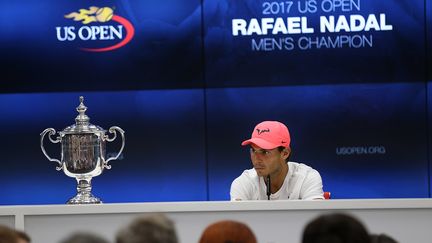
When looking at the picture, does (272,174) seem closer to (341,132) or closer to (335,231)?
(341,132)

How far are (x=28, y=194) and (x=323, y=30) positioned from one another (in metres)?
2.18

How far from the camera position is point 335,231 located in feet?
7.45

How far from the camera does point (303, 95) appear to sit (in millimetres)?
6176

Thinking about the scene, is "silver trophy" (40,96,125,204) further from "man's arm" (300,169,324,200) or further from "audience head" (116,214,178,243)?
"audience head" (116,214,178,243)

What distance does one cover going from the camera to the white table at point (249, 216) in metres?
3.97

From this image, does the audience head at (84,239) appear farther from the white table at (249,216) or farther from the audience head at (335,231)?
the white table at (249,216)

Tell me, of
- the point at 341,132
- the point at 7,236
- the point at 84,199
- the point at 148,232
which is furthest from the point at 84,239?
the point at 341,132

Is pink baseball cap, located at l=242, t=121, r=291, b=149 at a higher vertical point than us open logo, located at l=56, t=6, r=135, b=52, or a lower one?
lower

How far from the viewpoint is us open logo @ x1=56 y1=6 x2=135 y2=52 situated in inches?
245

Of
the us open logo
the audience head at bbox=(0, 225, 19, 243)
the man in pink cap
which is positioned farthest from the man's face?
the audience head at bbox=(0, 225, 19, 243)

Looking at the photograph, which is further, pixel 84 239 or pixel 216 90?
pixel 216 90

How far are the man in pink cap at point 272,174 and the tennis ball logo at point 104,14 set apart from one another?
1.85 meters

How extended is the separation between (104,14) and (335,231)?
13.8ft

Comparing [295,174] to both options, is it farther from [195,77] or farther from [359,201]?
[195,77]
